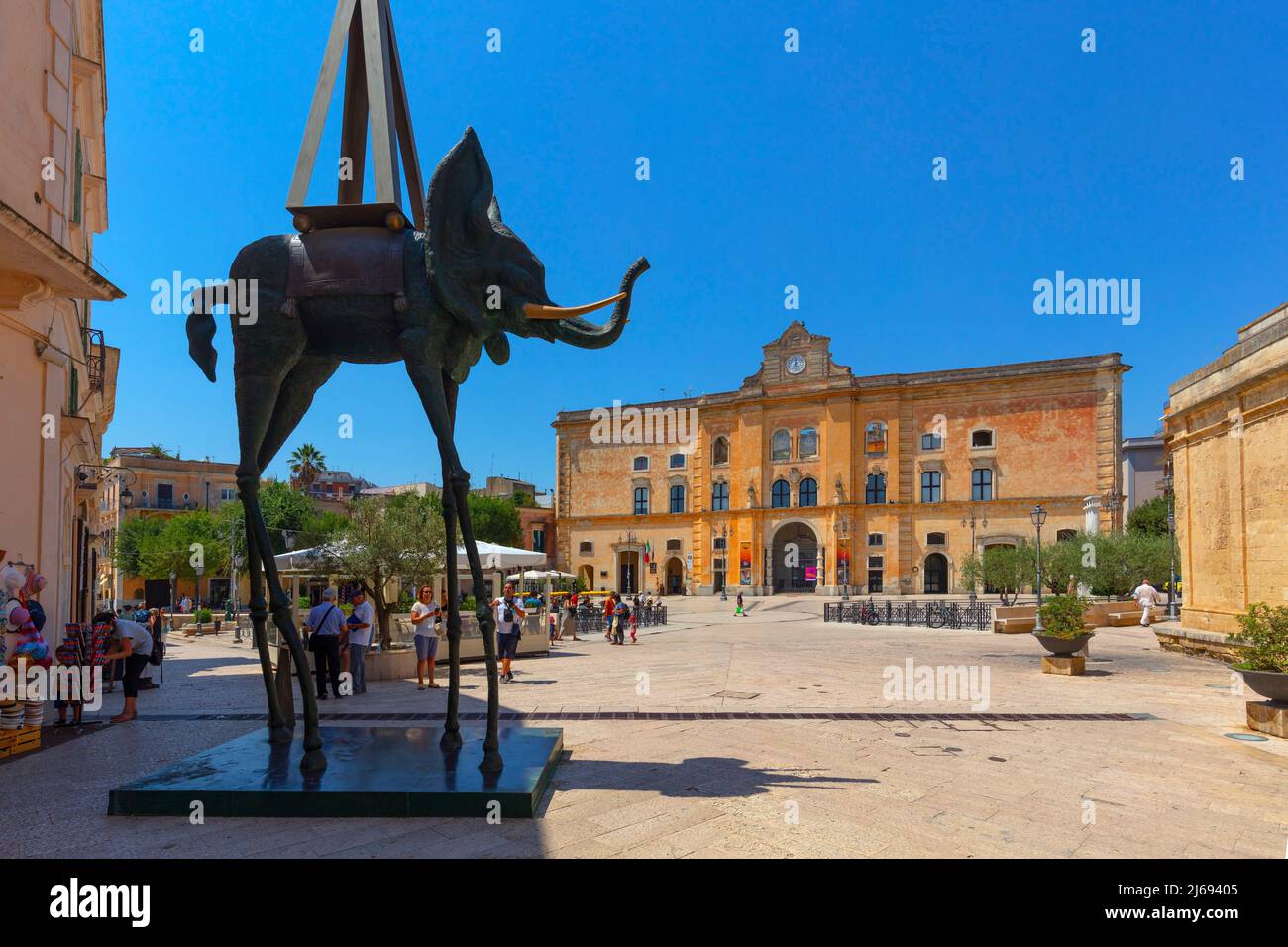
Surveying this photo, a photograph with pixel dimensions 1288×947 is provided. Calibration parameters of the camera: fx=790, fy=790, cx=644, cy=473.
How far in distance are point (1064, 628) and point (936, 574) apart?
121 ft

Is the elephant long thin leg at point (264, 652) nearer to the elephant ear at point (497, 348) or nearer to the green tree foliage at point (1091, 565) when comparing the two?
the elephant ear at point (497, 348)

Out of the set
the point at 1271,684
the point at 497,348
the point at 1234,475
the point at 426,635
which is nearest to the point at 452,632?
the point at 497,348

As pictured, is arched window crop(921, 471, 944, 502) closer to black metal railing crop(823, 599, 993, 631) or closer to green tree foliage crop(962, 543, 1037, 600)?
green tree foliage crop(962, 543, 1037, 600)

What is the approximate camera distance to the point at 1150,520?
4566 centimetres

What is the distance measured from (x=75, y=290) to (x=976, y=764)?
32.6 ft

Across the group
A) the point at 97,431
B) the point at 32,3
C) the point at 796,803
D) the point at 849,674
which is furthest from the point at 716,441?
the point at 796,803

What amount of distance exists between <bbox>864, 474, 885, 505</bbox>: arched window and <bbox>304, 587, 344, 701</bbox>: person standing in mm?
42346

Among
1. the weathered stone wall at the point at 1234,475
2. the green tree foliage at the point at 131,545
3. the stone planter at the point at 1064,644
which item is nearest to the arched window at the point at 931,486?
the weathered stone wall at the point at 1234,475

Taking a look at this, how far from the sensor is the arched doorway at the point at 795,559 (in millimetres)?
51906

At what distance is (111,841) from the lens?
4.32m

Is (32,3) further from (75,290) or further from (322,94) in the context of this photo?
(322,94)

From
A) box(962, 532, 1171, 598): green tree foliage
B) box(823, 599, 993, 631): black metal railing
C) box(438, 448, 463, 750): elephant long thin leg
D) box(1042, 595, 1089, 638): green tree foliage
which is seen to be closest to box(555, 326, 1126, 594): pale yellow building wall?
box(962, 532, 1171, 598): green tree foliage

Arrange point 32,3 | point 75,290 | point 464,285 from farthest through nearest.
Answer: point 32,3 < point 75,290 < point 464,285
